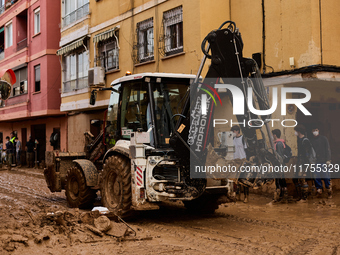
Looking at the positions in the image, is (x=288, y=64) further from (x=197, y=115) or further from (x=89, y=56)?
(x=89, y=56)

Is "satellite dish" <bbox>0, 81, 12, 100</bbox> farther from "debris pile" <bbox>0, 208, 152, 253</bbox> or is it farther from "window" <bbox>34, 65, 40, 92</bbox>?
"window" <bbox>34, 65, 40, 92</bbox>

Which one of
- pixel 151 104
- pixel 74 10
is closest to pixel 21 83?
pixel 74 10

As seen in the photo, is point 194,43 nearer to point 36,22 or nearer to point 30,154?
point 36,22

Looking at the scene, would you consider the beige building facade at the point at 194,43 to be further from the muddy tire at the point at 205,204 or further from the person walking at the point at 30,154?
the person walking at the point at 30,154

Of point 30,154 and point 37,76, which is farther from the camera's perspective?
point 37,76

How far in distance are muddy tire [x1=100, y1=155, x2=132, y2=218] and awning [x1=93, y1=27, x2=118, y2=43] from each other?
10.9 meters

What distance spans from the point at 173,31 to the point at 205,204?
28.4 ft

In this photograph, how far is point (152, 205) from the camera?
8.20 m

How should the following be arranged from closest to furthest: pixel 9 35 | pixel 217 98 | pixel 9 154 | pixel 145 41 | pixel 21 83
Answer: pixel 217 98 → pixel 145 41 → pixel 9 154 → pixel 21 83 → pixel 9 35

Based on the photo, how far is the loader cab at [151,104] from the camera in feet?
28.4

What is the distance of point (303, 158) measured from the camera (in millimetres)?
12023

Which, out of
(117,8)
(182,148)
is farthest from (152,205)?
(117,8)

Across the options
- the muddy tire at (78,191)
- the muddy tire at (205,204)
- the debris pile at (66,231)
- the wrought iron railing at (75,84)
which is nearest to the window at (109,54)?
the wrought iron railing at (75,84)

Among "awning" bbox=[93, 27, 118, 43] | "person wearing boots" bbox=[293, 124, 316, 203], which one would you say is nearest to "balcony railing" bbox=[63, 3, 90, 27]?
"awning" bbox=[93, 27, 118, 43]
